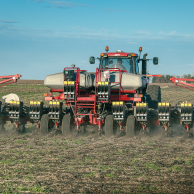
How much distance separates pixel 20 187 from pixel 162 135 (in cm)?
682

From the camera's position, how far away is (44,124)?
11.5 meters

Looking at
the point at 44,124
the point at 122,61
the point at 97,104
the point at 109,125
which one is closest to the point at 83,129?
the point at 97,104

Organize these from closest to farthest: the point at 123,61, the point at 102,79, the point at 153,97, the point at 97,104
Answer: the point at 97,104 → the point at 102,79 → the point at 123,61 → the point at 153,97

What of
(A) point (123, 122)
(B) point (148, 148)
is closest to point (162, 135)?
(A) point (123, 122)

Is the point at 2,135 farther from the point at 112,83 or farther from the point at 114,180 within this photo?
the point at 114,180

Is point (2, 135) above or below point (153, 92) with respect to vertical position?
below

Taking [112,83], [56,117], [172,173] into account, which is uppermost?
[112,83]

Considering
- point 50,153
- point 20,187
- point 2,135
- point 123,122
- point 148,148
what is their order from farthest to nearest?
point 2,135 → point 123,122 → point 148,148 → point 50,153 → point 20,187

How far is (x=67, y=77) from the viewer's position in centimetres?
1159

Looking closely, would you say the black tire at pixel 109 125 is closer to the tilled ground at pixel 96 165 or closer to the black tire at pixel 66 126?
the tilled ground at pixel 96 165

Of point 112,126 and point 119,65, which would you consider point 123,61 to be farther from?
point 112,126

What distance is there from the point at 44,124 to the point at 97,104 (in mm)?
1993

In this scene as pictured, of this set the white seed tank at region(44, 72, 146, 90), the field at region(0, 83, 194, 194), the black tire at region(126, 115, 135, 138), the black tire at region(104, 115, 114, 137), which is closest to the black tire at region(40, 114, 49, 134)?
the field at region(0, 83, 194, 194)

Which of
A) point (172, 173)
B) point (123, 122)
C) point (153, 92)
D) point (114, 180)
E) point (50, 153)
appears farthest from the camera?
point (153, 92)
